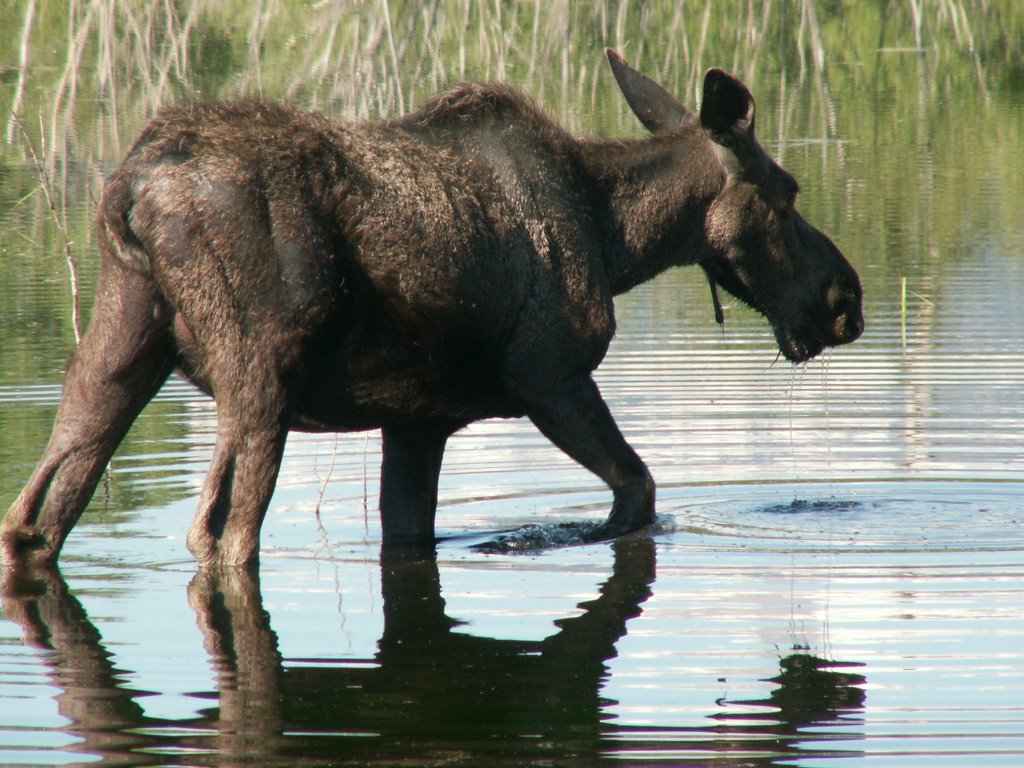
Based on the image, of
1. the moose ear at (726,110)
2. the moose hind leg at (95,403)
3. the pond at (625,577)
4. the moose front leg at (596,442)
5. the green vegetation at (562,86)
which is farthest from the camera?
the green vegetation at (562,86)

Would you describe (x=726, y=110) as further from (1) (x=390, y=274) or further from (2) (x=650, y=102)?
(1) (x=390, y=274)

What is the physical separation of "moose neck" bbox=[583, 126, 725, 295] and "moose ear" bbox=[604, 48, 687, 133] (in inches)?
11.9

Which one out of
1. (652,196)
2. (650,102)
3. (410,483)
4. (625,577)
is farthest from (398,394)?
(650,102)

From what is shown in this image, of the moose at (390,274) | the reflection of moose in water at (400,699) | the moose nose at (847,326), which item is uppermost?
the moose at (390,274)

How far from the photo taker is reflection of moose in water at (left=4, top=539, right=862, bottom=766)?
16.0 feet

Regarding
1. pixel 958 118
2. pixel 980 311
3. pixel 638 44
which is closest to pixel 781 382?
pixel 980 311

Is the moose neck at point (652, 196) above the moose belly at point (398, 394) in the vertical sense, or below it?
above

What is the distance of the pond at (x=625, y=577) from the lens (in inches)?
199

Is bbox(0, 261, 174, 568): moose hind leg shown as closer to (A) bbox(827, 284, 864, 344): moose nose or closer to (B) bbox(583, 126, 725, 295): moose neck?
(B) bbox(583, 126, 725, 295): moose neck

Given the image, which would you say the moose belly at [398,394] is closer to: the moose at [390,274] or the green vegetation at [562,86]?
the moose at [390,274]

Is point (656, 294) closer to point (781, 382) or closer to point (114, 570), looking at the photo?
point (781, 382)

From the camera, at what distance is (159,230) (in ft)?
20.7

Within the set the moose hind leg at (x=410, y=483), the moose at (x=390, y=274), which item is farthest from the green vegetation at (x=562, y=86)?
the moose at (x=390, y=274)

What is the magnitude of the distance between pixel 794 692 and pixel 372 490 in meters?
3.86
